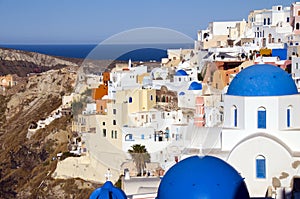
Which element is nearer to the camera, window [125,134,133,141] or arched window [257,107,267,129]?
arched window [257,107,267,129]

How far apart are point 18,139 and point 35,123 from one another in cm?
131

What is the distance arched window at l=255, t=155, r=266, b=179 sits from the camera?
10.6 metres

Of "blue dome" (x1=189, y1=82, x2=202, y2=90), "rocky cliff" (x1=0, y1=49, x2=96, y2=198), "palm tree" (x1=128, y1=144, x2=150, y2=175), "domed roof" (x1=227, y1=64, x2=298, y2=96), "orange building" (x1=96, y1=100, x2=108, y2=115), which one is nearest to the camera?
"domed roof" (x1=227, y1=64, x2=298, y2=96)

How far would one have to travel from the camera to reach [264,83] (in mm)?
11000

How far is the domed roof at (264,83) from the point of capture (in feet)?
36.0

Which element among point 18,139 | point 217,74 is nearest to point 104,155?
point 217,74

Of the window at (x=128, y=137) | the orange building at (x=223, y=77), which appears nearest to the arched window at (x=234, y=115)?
the window at (x=128, y=137)

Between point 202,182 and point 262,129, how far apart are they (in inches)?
136

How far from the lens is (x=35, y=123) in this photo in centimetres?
3219

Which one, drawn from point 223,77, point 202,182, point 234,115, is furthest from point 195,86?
point 202,182

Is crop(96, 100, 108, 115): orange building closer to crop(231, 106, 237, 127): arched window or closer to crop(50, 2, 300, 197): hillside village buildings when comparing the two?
crop(50, 2, 300, 197): hillside village buildings

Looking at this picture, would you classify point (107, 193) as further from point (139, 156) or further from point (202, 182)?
point (139, 156)

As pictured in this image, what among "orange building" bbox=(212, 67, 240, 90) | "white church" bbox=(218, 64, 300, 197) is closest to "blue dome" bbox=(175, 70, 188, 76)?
"orange building" bbox=(212, 67, 240, 90)

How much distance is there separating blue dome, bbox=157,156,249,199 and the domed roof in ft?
10.3
